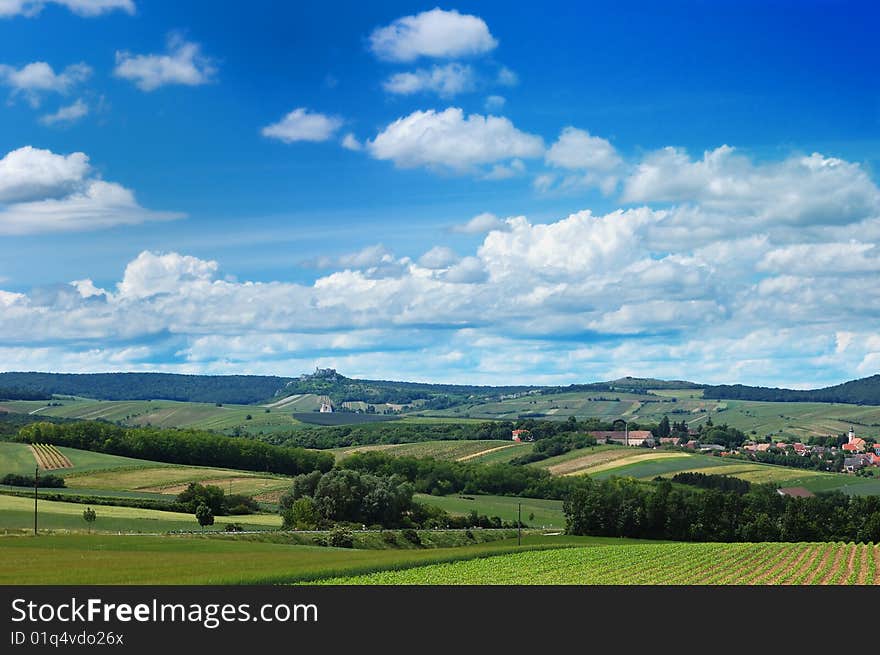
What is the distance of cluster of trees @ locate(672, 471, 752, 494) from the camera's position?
6501 inches

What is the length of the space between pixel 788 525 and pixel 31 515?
81.1 meters

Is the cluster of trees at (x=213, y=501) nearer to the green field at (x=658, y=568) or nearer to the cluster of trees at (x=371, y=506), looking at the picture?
the cluster of trees at (x=371, y=506)

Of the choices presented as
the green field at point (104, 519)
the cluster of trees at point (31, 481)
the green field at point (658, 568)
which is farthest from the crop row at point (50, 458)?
the green field at point (658, 568)

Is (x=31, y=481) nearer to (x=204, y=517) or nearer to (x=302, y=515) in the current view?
(x=204, y=517)

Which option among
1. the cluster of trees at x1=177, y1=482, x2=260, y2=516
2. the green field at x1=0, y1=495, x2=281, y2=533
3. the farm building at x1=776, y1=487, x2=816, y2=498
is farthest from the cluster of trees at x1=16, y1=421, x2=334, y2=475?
the farm building at x1=776, y1=487, x2=816, y2=498

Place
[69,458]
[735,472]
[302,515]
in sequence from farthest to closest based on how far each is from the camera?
[735,472] → [69,458] → [302,515]

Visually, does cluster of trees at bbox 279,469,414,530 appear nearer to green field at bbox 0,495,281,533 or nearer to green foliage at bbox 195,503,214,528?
green field at bbox 0,495,281,533

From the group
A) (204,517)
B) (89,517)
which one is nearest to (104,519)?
(89,517)

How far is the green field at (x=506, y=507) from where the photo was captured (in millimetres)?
133875

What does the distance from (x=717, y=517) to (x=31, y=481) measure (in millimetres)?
83861

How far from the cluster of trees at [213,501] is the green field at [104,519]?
7.97 feet

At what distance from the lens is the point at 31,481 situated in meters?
130
